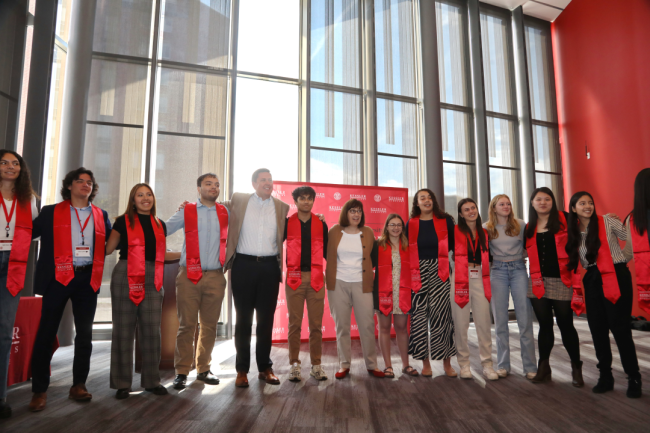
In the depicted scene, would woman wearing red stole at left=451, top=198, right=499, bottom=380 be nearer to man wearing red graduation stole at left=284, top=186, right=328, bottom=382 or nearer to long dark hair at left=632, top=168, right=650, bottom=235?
long dark hair at left=632, top=168, right=650, bottom=235

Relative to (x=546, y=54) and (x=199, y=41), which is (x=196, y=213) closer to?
(x=199, y=41)

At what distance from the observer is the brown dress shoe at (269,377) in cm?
267

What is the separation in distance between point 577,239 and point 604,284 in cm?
34

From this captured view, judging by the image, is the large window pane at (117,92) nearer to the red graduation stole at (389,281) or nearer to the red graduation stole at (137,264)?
the red graduation stole at (137,264)

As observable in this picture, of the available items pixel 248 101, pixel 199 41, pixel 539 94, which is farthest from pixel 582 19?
pixel 199 41

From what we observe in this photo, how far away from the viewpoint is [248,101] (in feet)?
18.2

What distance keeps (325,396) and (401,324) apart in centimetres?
93

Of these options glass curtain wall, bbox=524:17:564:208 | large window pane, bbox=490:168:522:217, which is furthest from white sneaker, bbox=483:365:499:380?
glass curtain wall, bbox=524:17:564:208

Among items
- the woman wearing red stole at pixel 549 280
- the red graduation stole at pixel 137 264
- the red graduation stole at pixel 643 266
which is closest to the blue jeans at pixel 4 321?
the red graduation stole at pixel 137 264

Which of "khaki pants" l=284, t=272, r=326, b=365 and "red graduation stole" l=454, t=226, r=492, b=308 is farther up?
"red graduation stole" l=454, t=226, r=492, b=308

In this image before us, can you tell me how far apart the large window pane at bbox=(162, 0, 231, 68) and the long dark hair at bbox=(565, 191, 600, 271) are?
4762 mm

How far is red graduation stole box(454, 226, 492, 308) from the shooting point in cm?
287

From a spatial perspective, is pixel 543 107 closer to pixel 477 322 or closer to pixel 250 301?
pixel 477 322

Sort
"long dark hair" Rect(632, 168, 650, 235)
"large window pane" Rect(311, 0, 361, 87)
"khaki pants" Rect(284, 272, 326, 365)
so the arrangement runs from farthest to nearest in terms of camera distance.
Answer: "large window pane" Rect(311, 0, 361, 87) < "khaki pants" Rect(284, 272, 326, 365) < "long dark hair" Rect(632, 168, 650, 235)
